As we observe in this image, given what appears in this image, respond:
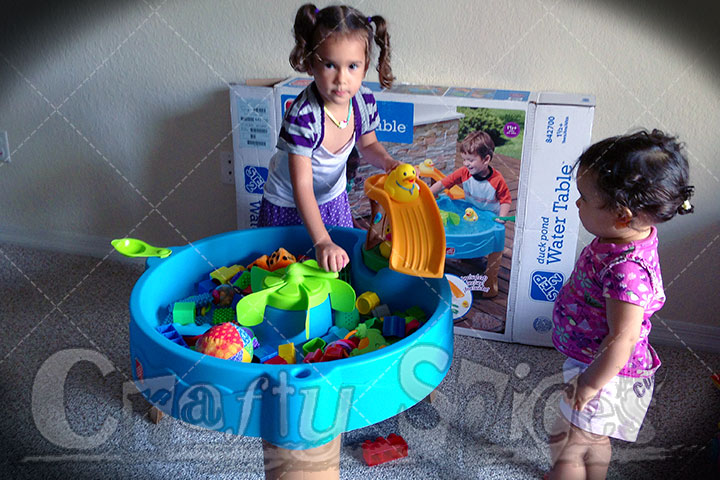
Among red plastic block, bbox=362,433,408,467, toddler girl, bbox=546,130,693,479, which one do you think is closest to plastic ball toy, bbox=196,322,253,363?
red plastic block, bbox=362,433,408,467

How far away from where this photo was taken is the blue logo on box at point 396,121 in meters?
1.12

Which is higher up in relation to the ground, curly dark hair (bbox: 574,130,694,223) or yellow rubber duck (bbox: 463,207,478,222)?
curly dark hair (bbox: 574,130,694,223)

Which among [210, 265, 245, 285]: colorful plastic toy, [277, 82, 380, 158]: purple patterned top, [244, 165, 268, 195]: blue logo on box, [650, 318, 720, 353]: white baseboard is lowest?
[650, 318, 720, 353]: white baseboard

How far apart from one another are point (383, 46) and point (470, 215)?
0.36 meters

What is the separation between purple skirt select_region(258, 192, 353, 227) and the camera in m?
1.05

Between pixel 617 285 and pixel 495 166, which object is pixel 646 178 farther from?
pixel 495 166

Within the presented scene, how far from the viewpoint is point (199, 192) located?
1.38 metres

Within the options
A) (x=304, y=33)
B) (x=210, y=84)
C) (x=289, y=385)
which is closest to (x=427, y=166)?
(x=304, y=33)

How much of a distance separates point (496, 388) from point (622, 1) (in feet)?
2.09

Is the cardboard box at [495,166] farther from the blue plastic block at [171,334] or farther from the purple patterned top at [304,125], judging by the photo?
the blue plastic block at [171,334]

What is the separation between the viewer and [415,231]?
87cm

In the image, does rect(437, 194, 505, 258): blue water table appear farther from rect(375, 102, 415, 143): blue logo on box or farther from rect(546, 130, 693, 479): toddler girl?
rect(546, 130, 693, 479): toddler girl

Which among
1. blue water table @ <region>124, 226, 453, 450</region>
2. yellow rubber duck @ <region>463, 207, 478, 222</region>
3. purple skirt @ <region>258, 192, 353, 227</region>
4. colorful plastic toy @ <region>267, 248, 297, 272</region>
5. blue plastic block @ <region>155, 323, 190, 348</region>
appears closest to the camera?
blue water table @ <region>124, 226, 453, 450</region>

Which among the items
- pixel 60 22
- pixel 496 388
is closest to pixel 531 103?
pixel 496 388
